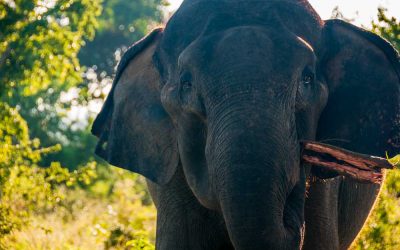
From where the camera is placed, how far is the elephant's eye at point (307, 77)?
210 inches

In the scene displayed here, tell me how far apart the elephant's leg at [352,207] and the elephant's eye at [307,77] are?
5.82 ft

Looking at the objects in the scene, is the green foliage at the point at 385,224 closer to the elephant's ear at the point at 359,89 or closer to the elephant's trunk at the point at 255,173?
the elephant's ear at the point at 359,89

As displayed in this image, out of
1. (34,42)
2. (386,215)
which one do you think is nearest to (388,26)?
(386,215)

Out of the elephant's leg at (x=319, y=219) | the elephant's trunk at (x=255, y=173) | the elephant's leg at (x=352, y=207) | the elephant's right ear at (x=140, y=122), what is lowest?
the elephant's leg at (x=352, y=207)

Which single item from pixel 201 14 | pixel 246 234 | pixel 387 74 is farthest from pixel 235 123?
pixel 387 74

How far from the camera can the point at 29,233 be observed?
11.6 m

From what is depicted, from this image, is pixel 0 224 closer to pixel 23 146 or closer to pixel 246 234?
pixel 23 146

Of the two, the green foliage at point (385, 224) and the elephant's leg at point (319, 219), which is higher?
the elephant's leg at point (319, 219)

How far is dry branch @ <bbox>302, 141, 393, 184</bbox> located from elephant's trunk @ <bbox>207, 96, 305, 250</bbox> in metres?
0.23

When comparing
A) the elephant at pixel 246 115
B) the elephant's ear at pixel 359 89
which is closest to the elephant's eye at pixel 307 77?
the elephant at pixel 246 115

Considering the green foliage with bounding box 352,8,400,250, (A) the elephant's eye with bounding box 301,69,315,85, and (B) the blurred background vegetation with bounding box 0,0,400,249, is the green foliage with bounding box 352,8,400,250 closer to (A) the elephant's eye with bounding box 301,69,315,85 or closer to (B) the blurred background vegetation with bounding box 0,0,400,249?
(B) the blurred background vegetation with bounding box 0,0,400,249

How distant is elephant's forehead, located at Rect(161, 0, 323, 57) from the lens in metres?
5.49

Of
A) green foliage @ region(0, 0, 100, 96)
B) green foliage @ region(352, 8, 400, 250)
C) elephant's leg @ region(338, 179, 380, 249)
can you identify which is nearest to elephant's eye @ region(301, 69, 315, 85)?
elephant's leg @ region(338, 179, 380, 249)

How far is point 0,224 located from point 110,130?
519 cm
